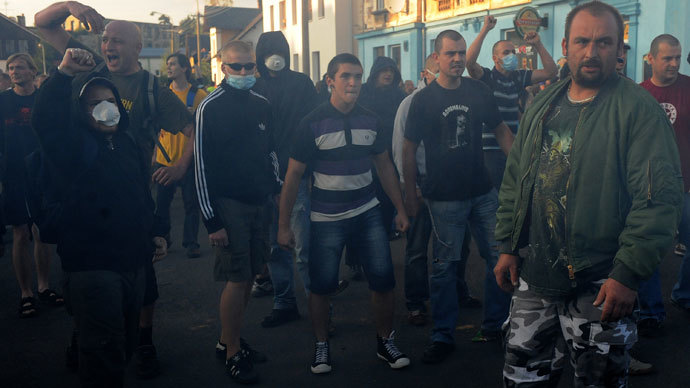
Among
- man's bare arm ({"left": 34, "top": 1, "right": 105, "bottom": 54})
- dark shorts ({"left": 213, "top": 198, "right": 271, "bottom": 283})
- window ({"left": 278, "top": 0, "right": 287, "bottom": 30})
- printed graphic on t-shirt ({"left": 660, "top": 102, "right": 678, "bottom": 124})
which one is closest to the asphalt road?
dark shorts ({"left": 213, "top": 198, "right": 271, "bottom": 283})

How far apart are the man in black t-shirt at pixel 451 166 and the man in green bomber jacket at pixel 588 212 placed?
1.64 m

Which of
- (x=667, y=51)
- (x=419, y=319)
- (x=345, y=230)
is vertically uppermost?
(x=667, y=51)

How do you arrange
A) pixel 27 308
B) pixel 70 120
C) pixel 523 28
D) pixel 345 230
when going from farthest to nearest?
pixel 523 28
pixel 27 308
pixel 345 230
pixel 70 120

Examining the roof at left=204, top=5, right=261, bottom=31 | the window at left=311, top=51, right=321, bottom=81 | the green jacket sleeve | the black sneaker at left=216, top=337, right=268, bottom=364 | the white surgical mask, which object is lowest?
the black sneaker at left=216, top=337, right=268, bottom=364

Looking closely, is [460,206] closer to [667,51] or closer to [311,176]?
[311,176]

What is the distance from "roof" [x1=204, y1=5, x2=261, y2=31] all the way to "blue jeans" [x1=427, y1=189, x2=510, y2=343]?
6581cm

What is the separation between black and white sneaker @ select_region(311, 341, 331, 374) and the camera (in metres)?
4.57

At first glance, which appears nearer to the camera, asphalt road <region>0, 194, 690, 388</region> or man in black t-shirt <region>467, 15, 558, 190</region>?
Result: asphalt road <region>0, 194, 690, 388</region>

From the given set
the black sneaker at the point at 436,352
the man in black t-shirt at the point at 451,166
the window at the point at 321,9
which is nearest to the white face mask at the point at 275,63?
the man in black t-shirt at the point at 451,166

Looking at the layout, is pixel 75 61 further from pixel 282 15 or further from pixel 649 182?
pixel 282 15

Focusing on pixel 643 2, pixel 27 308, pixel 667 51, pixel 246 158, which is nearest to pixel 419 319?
pixel 246 158

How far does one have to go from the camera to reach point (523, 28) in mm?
17188

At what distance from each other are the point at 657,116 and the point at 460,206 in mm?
2225

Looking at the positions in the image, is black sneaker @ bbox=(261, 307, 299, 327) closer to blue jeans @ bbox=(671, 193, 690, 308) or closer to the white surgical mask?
the white surgical mask
